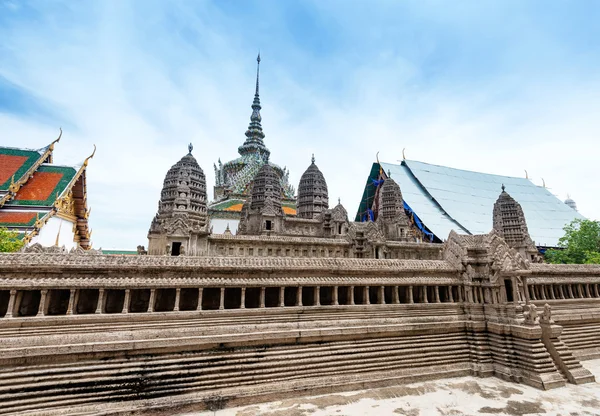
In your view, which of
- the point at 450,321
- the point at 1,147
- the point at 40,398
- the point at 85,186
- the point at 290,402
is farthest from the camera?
the point at 85,186

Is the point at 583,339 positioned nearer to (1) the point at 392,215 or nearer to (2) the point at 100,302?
(2) the point at 100,302

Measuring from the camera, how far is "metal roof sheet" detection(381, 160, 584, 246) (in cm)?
5468

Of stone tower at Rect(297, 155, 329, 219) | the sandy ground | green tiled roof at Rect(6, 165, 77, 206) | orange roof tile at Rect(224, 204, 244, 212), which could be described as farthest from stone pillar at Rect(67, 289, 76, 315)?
orange roof tile at Rect(224, 204, 244, 212)

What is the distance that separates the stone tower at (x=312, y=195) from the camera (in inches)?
1781

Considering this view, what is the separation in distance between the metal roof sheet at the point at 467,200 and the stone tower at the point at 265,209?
88.9 feet

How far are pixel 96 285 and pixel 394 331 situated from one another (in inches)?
478

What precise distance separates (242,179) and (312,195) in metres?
24.1

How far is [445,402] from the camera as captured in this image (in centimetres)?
1085

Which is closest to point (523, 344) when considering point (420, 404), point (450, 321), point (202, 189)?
point (450, 321)

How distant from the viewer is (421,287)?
53.3ft

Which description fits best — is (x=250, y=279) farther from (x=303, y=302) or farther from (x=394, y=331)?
(x=394, y=331)

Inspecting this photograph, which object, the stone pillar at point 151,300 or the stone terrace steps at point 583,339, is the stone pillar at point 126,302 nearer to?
the stone pillar at point 151,300

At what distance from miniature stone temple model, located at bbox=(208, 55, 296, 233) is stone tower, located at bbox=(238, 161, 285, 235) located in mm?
12656

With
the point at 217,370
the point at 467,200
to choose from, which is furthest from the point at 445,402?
the point at 467,200
